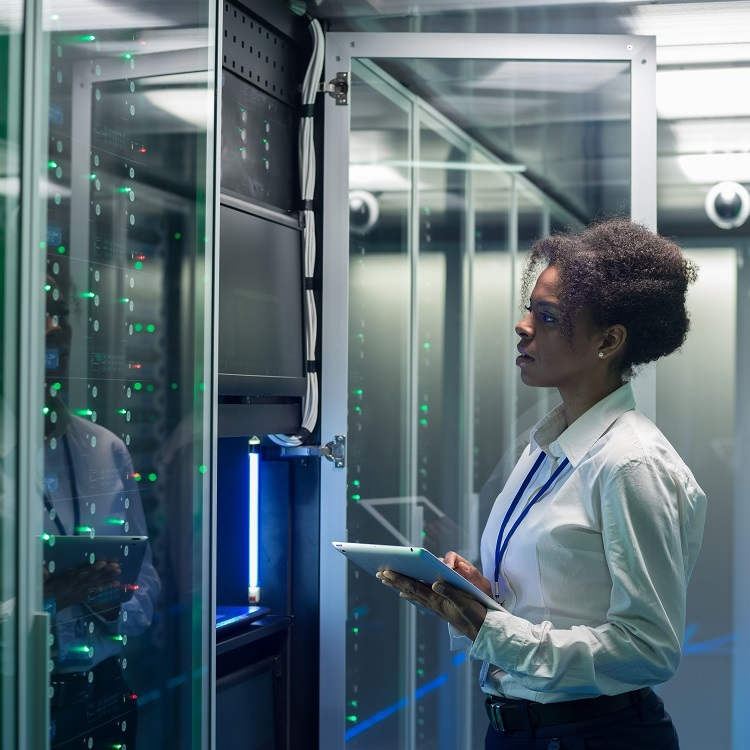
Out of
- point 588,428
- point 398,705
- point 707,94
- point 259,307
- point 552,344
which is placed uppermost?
point 707,94

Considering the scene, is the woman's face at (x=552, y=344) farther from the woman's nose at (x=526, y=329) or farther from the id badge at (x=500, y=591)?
the id badge at (x=500, y=591)

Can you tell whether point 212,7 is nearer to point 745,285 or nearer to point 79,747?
point 79,747

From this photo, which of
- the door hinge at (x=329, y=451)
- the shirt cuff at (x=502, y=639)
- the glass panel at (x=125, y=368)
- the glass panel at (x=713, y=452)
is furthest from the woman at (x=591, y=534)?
the glass panel at (x=713, y=452)

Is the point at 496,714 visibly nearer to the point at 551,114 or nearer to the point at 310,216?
the point at 310,216

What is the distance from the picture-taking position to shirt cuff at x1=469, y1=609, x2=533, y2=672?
5.02 feet

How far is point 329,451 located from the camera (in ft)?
8.51

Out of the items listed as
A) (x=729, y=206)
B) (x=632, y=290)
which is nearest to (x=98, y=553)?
(x=632, y=290)

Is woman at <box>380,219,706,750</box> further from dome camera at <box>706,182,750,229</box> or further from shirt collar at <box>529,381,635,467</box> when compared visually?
dome camera at <box>706,182,750,229</box>

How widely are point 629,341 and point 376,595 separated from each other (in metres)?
1.24

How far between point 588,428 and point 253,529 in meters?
1.16

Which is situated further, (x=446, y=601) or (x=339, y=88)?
(x=339, y=88)

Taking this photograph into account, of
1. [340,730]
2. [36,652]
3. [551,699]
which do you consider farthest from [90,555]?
[340,730]

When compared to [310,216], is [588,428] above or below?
below

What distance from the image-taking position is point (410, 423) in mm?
2723
